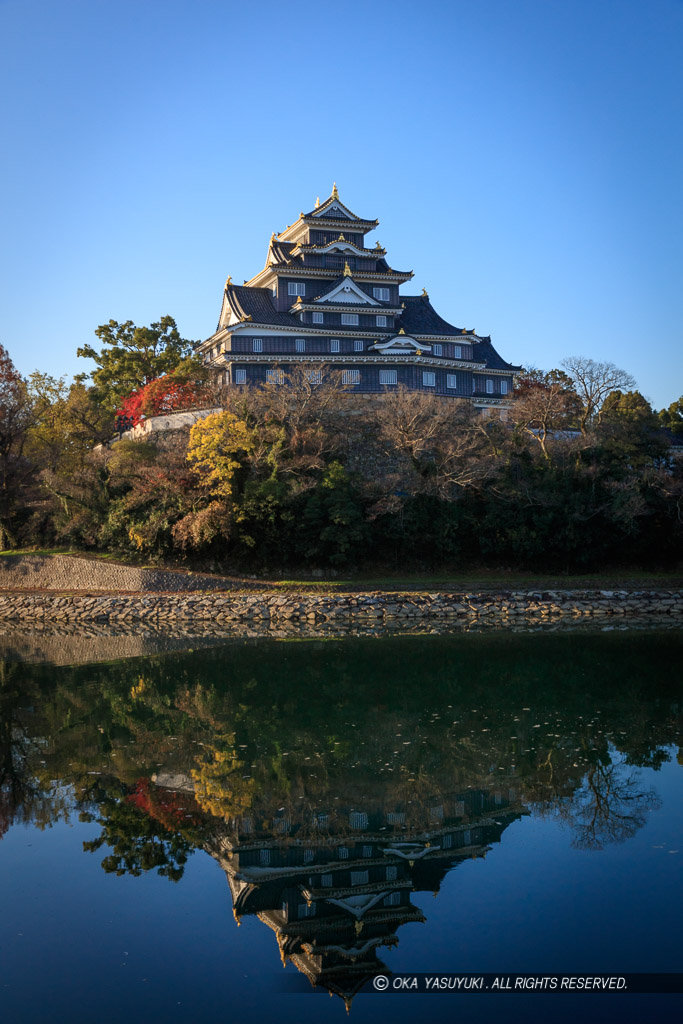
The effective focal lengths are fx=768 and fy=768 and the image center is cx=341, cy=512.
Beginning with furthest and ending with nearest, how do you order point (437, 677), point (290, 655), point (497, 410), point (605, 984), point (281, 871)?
1. point (497, 410)
2. point (290, 655)
3. point (437, 677)
4. point (281, 871)
5. point (605, 984)

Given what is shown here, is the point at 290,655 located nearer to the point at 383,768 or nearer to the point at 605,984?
the point at 383,768

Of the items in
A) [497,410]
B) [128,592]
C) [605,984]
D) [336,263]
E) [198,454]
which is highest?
[336,263]

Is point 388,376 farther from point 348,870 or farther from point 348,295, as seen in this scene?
point 348,870

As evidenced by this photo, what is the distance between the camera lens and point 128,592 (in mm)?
25422

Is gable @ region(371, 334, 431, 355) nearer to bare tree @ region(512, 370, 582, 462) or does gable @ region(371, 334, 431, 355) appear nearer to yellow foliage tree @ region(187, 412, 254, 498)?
bare tree @ region(512, 370, 582, 462)

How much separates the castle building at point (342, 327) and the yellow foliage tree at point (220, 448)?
241 inches

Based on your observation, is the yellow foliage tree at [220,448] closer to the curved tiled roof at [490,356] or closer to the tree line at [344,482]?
the tree line at [344,482]

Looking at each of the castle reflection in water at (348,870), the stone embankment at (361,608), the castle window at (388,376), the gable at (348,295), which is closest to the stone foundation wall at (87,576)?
the stone embankment at (361,608)

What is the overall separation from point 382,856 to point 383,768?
251 centimetres

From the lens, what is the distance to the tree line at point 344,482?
25.6m

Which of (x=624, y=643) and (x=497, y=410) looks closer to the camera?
(x=624, y=643)

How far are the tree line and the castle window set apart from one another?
6.62 feet

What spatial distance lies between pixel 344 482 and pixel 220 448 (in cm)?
431

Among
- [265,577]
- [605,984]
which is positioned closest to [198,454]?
[265,577]
